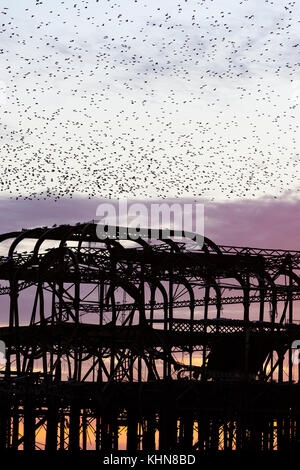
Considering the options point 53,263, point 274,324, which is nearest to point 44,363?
point 53,263

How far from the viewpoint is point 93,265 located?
4866cm

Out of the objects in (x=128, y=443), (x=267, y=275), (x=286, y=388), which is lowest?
(x=128, y=443)

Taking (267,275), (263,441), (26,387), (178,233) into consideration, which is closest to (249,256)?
(267,275)

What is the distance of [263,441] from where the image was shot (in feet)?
162

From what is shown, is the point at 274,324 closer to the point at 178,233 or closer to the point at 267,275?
the point at 267,275

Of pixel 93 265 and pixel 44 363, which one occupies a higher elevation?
pixel 93 265

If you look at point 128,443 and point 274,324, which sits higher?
point 274,324

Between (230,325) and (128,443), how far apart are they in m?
7.56
